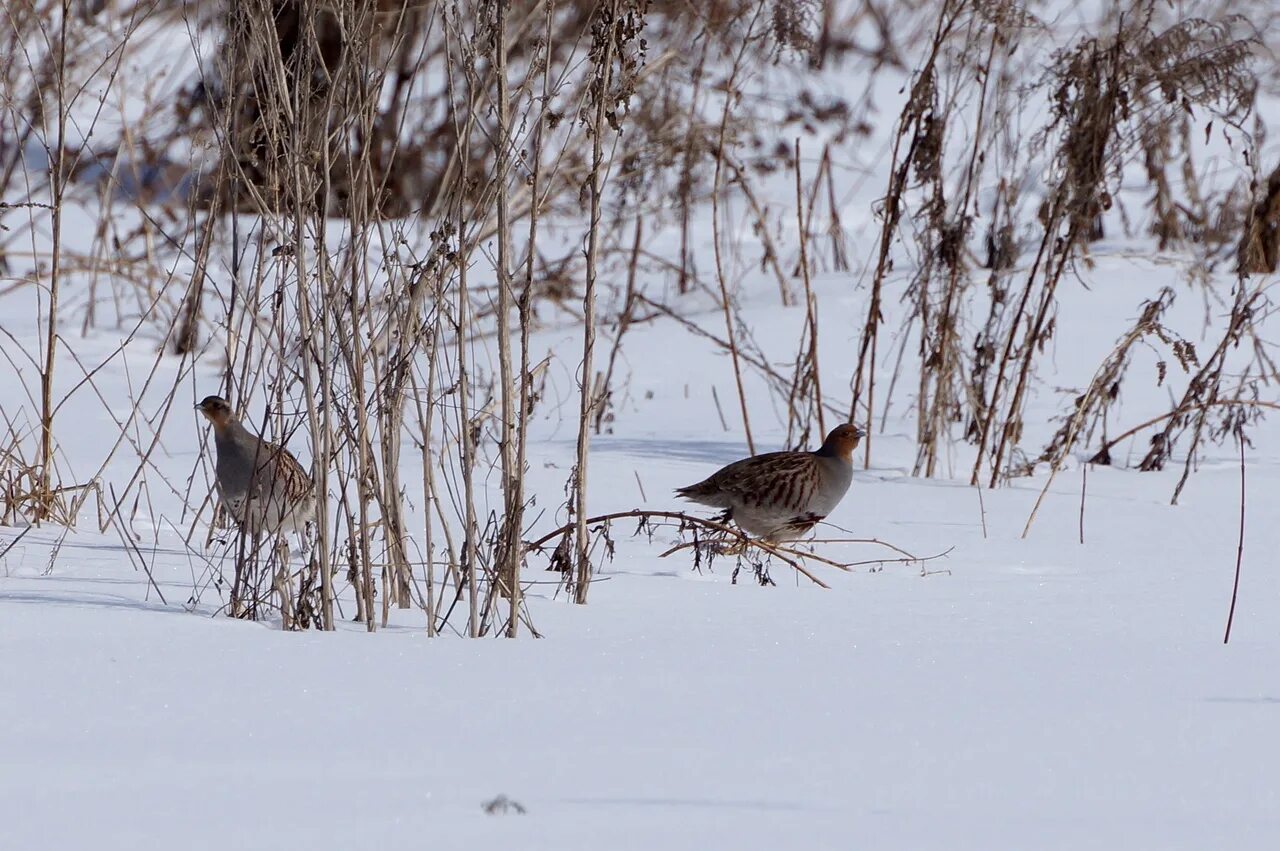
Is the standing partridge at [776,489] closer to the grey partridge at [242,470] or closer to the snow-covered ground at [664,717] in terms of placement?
the snow-covered ground at [664,717]

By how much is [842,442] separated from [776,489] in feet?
1.15

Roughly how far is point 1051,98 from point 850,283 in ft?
11.7

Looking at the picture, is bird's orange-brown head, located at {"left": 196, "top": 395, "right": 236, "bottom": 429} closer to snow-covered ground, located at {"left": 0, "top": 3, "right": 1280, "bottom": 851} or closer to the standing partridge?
snow-covered ground, located at {"left": 0, "top": 3, "right": 1280, "bottom": 851}

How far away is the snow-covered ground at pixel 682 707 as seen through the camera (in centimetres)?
195

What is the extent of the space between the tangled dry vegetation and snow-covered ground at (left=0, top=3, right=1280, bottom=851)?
0.25 metres

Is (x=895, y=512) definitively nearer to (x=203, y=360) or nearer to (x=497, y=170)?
(x=497, y=170)

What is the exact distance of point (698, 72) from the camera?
22.3ft

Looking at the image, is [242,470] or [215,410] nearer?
[242,470]

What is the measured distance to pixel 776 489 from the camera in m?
4.57

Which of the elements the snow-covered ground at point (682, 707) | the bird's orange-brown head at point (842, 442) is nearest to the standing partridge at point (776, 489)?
the bird's orange-brown head at point (842, 442)

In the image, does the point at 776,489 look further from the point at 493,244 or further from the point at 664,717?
the point at 664,717

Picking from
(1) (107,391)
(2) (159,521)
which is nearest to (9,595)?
(2) (159,521)

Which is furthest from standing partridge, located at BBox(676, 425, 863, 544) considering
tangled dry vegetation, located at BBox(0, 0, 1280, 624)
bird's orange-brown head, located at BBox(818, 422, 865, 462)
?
tangled dry vegetation, located at BBox(0, 0, 1280, 624)

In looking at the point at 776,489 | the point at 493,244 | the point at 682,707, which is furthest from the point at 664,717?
the point at 493,244
